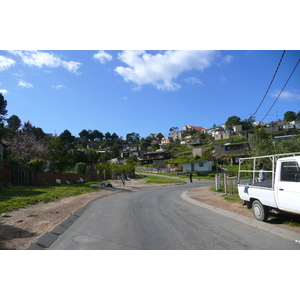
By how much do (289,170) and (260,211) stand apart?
185 centimetres

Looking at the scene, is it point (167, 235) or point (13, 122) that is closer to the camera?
point (167, 235)

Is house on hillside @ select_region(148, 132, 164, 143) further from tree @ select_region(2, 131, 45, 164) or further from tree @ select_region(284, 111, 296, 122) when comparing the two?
tree @ select_region(2, 131, 45, 164)

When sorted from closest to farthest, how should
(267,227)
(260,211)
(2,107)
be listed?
(267,227) < (260,211) < (2,107)

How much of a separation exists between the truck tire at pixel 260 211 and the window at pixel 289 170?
144 centimetres

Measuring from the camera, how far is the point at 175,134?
14788 centimetres

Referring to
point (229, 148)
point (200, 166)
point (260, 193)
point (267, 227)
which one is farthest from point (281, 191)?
point (229, 148)

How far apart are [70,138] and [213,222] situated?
107948 mm

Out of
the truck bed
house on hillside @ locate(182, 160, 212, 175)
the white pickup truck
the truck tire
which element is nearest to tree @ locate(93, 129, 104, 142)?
house on hillside @ locate(182, 160, 212, 175)

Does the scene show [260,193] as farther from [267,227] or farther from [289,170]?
[289,170]

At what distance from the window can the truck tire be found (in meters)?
1.44

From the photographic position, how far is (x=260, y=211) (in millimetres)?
8039

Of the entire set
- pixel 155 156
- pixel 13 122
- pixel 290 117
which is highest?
pixel 290 117

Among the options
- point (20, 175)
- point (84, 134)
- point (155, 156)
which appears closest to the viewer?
point (20, 175)

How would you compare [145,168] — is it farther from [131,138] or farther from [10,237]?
[131,138]
